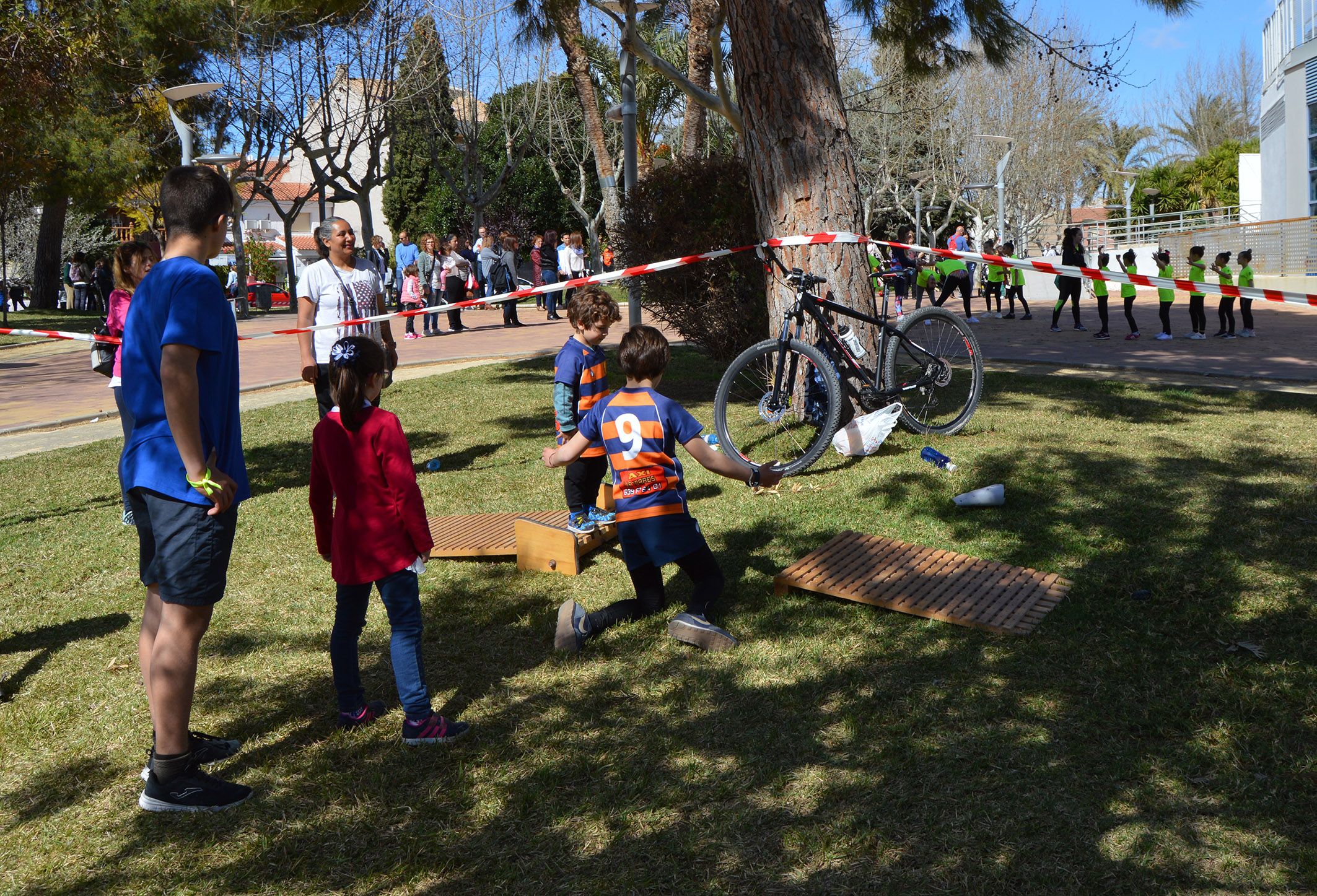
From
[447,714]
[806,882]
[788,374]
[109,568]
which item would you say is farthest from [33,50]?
[806,882]

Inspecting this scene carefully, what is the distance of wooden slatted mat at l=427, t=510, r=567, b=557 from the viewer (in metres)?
5.39

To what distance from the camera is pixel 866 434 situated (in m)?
6.83

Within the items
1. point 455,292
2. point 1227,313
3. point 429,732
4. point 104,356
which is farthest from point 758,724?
point 455,292

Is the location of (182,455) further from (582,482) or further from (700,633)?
(582,482)

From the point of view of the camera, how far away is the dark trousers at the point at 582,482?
17.7 feet

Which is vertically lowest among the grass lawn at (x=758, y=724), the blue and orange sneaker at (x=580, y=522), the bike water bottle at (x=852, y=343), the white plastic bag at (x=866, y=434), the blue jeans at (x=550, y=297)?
the grass lawn at (x=758, y=724)

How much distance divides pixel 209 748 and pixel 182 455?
3.56 feet

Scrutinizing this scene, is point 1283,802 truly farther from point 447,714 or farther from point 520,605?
point 520,605

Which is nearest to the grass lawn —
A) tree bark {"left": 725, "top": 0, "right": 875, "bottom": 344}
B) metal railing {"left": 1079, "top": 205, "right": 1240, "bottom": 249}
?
tree bark {"left": 725, "top": 0, "right": 875, "bottom": 344}

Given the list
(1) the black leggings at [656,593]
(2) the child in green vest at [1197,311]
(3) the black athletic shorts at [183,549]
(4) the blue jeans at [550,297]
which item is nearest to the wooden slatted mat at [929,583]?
(1) the black leggings at [656,593]

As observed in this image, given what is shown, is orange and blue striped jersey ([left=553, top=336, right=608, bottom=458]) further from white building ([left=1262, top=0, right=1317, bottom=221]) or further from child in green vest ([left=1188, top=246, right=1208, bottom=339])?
white building ([left=1262, top=0, right=1317, bottom=221])

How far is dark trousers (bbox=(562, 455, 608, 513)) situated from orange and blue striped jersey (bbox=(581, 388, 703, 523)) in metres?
1.21

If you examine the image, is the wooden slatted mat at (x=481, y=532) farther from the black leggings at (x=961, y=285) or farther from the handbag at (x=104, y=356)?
the black leggings at (x=961, y=285)

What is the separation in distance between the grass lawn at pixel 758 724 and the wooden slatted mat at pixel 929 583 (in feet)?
0.25
